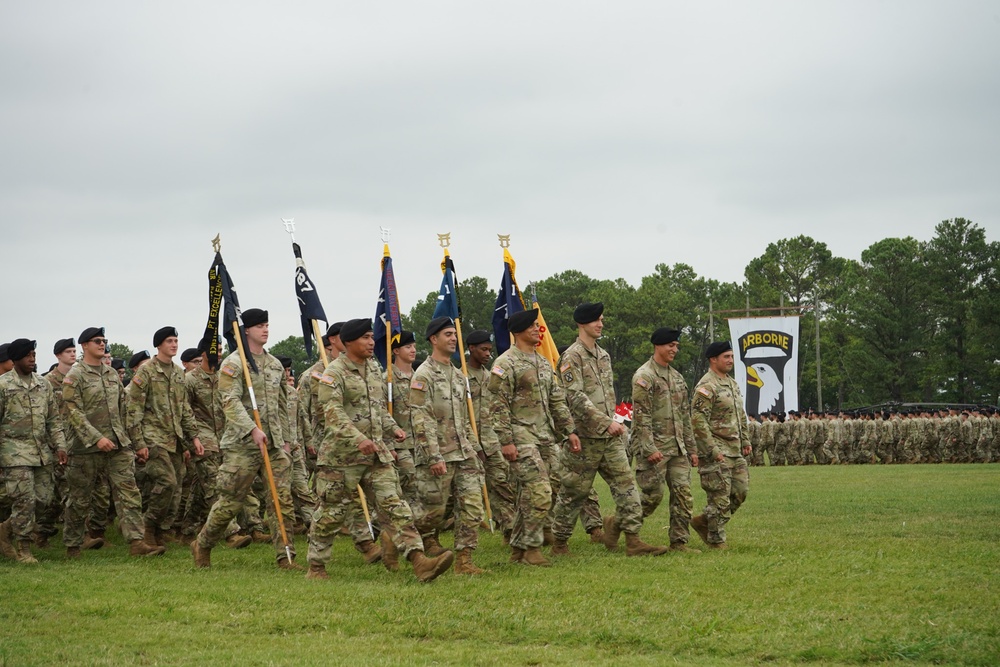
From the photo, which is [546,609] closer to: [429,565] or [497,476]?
[429,565]

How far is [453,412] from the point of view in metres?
10.2

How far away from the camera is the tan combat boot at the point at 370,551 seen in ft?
35.7

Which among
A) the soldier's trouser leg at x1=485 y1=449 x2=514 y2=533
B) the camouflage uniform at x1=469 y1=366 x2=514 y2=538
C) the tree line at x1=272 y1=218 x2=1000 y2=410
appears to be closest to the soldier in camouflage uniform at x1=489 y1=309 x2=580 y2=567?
the camouflage uniform at x1=469 y1=366 x2=514 y2=538

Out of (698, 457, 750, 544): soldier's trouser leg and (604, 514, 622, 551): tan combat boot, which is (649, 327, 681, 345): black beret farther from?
(604, 514, 622, 551): tan combat boot

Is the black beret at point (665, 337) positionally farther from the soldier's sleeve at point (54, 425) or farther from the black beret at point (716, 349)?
the soldier's sleeve at point (54, 425)

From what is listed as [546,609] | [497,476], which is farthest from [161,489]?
[546,609]

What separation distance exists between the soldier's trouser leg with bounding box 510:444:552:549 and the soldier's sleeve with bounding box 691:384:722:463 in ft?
6.67

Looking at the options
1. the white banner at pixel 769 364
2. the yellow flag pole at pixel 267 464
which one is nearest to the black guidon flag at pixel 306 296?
the yellow flag pole at pixel 267 464

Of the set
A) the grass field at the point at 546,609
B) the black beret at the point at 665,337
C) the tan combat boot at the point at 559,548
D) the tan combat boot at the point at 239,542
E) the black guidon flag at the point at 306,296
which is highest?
the black guidon flag at the point at 306,296

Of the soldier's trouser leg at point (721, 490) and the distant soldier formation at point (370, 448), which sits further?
the soldier's trouser leg at point (721, 490)

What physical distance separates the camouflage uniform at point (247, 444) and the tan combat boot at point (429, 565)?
194 cm

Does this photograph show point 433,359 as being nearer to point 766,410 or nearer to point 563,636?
point 563,636

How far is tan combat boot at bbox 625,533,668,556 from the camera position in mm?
10836

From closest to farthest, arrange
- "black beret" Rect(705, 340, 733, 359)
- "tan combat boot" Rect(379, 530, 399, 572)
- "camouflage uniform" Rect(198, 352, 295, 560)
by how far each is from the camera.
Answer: "tan combat boot" Rect(379, 530, 399, 572) → "camouflage uniform" Rect(198, 352, 295, 560) → "black beret" Rect(705, 340, 733, 359)
